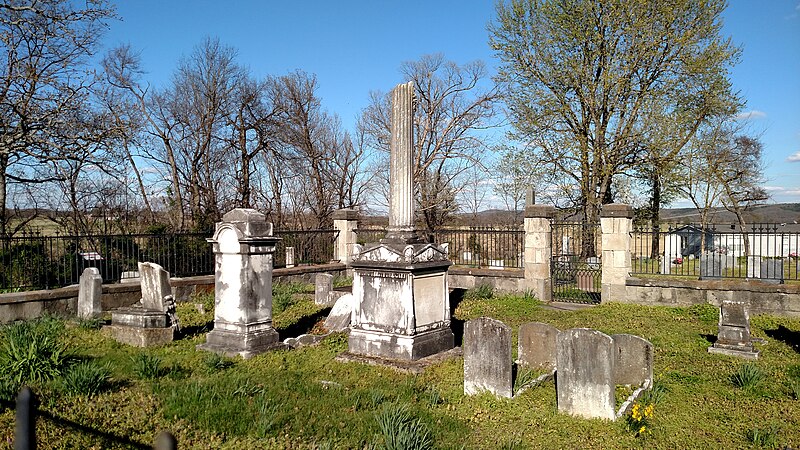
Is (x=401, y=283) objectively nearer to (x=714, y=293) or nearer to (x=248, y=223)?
(x=248, y=223)

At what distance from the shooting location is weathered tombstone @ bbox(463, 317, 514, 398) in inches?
247

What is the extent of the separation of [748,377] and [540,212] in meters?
7.79

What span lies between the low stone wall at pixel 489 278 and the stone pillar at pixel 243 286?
688 cm

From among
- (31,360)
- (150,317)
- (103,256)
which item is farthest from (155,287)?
(103,256)

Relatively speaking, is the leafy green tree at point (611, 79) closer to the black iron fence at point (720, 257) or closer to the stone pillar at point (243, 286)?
the black iron fence at point (720, 257)

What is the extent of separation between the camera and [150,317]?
9.07 meters

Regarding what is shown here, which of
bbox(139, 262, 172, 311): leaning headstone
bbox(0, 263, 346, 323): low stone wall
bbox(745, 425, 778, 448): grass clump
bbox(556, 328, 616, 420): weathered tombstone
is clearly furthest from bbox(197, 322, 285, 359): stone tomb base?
bbox(745, 425, 778, 448): grass clump

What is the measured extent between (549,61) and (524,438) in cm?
1927

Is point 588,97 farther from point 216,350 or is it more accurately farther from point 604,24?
point 216,350

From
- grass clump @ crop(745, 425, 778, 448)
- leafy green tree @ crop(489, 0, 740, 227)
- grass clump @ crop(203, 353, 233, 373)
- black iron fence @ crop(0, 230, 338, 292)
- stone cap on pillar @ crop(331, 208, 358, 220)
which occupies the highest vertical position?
leafy green tree @ crop(489, 0, 740, 227)

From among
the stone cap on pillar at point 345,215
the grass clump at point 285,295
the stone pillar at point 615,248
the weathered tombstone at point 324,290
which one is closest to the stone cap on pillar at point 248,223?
the grass clump at point 285,295

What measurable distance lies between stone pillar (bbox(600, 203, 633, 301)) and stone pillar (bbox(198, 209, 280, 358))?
336 inches

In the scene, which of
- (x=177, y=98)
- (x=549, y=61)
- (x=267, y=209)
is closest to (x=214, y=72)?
(x=177, y=98)

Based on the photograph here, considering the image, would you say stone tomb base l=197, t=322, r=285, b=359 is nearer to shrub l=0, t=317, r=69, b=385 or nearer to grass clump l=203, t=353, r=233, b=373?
grass clump l=203, t=353, r=233, b=373
